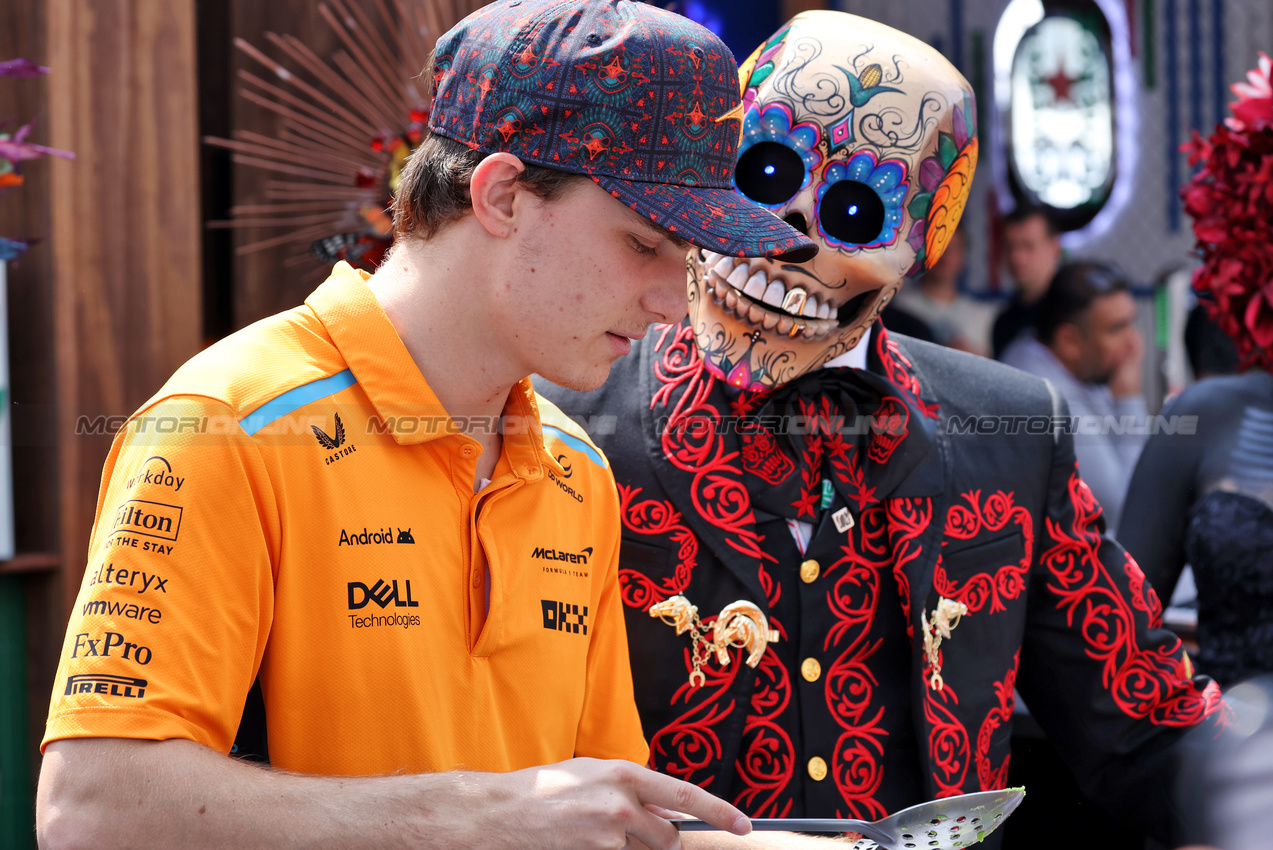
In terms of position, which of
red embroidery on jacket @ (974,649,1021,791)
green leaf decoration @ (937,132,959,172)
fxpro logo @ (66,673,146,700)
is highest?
green leaf decoration @ (937,132,959,172)

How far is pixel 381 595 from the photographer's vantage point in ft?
3.84

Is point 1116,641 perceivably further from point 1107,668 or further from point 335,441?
point 335,441

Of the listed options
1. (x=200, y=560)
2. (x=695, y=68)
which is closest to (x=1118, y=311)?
(x=695, y=68)

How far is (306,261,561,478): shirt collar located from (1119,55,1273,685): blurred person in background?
1.93 meters

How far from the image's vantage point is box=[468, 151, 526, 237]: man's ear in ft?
3.93

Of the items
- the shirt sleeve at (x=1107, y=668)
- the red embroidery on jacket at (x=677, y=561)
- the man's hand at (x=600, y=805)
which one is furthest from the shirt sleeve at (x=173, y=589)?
the shirt sleeve at (x=1107, y=668)

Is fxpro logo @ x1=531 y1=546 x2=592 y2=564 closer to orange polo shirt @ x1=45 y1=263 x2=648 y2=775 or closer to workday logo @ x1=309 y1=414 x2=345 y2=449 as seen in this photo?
orange polo shirt @ x1=45 y1=263 x2=648 y2=775

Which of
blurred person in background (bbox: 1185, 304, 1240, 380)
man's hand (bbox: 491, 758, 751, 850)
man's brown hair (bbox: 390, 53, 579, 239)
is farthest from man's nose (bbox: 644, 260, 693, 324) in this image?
blurred person in background (bbox: 1185, 304, 1240, 380)

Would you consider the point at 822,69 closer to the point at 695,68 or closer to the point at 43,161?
the point at 695,68

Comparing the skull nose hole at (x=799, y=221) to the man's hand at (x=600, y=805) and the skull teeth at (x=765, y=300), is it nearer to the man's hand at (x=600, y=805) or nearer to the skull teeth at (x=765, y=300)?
the skull teeth at (x=765, y=300)

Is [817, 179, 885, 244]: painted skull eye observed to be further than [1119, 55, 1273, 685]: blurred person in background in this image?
No

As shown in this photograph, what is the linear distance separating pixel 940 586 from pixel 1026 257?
16.2ft

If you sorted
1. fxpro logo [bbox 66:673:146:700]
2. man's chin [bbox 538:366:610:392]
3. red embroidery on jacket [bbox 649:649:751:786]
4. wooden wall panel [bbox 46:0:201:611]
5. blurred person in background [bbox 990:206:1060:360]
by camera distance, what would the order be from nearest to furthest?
1. fxpro logo [bbox 66:673:146:700]
2. man's chin [bbox 538:366:610:392]
3. red embroidery on jacket [bbox 649:649:751:786]
4. wooden wall panel [bbox 46:0:201:611]
5. blurred person in background [bbox 990:206:1060:360]

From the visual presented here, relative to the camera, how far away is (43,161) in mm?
2504
